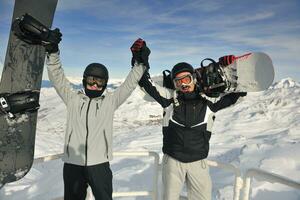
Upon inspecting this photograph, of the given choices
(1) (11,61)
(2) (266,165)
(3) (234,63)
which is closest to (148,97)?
(3) (234,63)

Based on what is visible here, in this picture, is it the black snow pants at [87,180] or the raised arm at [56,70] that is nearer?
the raised arm at [56,70]

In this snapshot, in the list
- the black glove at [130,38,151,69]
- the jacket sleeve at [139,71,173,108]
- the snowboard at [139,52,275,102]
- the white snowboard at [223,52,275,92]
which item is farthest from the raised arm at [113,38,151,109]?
the white snowboard at [223,52,275,92]

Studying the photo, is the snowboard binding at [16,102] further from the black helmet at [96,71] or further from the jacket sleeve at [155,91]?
the jacket sleeve at [155,91]

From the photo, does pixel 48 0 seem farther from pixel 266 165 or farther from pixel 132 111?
pixel 132 111

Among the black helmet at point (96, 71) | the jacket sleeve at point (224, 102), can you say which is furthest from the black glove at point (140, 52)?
the jacket sleeve at point (224, 102)

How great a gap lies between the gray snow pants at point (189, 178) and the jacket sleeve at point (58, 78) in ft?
3.39

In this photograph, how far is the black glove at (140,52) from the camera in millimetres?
2799

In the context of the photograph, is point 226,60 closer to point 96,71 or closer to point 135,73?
point 135,73

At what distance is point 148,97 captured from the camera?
10.8ft

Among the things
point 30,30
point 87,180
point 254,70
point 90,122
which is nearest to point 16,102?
point 30,30

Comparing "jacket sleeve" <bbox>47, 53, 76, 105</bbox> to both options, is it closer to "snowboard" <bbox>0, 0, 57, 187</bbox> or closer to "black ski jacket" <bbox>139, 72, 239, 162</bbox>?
"snowboard" <bbox>0, 0, 57, 187</bbox>

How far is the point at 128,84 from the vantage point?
2.79 metres

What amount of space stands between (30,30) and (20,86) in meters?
0.43

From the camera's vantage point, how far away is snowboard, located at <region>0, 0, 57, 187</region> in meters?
2.47
